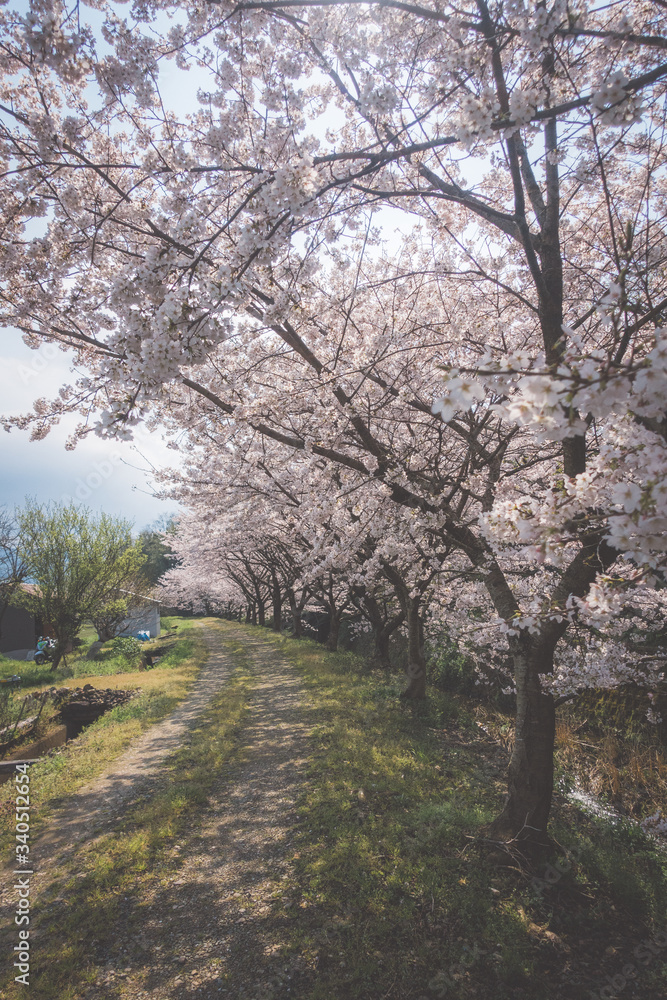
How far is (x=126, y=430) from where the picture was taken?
258 cm

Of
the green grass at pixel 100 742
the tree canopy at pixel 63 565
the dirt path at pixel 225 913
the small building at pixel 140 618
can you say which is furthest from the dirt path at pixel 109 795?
the small building at pixel 140 618

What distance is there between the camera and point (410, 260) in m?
6.84

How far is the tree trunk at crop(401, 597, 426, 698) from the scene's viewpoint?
8.97m

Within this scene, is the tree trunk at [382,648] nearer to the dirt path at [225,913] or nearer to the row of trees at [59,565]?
the dirt path at [225,913]

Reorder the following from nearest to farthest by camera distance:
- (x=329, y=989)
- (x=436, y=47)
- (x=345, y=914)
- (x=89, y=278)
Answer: (x=329, y=989)
(x=345, y=914)
(x=436, y=47)
(x=89, y=278)

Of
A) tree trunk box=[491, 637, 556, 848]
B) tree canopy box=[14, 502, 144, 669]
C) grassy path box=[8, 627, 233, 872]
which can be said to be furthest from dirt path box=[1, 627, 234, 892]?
tree canopy box=[14, 502, 144, 669]

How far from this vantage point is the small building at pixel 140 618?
2808 centimetres

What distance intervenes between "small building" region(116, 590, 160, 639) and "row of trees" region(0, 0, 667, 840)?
23.2 m

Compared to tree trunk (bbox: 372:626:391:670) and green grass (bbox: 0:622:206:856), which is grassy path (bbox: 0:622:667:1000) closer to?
green grass (bbox: 0:622:206:856)

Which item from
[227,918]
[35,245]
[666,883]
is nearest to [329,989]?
[227,918]

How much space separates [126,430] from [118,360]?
0.44 metres

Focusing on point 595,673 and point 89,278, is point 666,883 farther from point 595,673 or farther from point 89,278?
point 89,278
